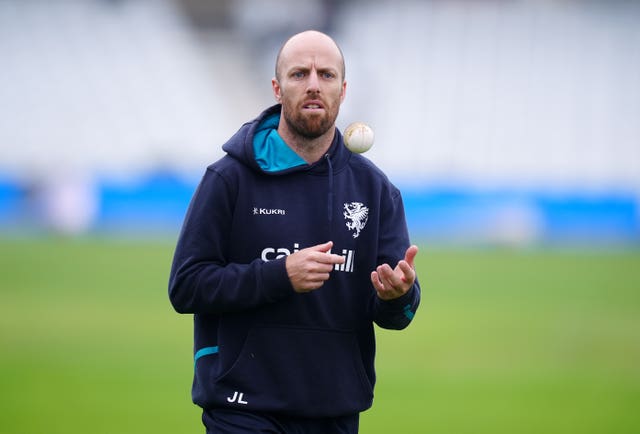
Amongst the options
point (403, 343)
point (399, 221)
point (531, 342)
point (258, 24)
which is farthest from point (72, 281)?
point (258, 24)

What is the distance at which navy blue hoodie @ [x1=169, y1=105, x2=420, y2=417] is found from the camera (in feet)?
11.3

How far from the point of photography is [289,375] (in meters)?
3.46

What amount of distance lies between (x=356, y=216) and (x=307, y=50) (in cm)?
67

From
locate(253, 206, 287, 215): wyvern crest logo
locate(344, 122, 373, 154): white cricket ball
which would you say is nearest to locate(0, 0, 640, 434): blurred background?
locate(253, 206, 287, 215): wyvern crest logo

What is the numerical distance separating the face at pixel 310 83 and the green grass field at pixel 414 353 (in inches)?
169

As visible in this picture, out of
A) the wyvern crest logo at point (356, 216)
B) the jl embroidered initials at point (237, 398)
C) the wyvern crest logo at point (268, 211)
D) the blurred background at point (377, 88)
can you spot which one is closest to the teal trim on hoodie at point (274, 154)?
the wyvern crest logo at point (268, 211)

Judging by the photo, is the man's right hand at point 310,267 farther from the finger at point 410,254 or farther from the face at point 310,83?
the face at point 310,83

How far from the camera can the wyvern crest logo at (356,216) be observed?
3.63 meters

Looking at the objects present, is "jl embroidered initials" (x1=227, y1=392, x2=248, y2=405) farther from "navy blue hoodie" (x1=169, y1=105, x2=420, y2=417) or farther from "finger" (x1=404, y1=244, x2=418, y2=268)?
"finger" (x1=404, y1=244, x2=418, y2=268)

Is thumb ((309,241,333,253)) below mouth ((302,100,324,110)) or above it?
below

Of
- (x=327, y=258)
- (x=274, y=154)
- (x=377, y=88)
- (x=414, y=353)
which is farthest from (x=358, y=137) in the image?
(x=377, y=88)

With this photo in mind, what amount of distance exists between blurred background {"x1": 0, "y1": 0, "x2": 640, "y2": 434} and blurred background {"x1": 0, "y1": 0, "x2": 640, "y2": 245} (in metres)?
0.07

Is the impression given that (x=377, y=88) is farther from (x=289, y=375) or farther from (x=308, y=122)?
(x=289, y=375)

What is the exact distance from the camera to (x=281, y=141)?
12.0 feet
